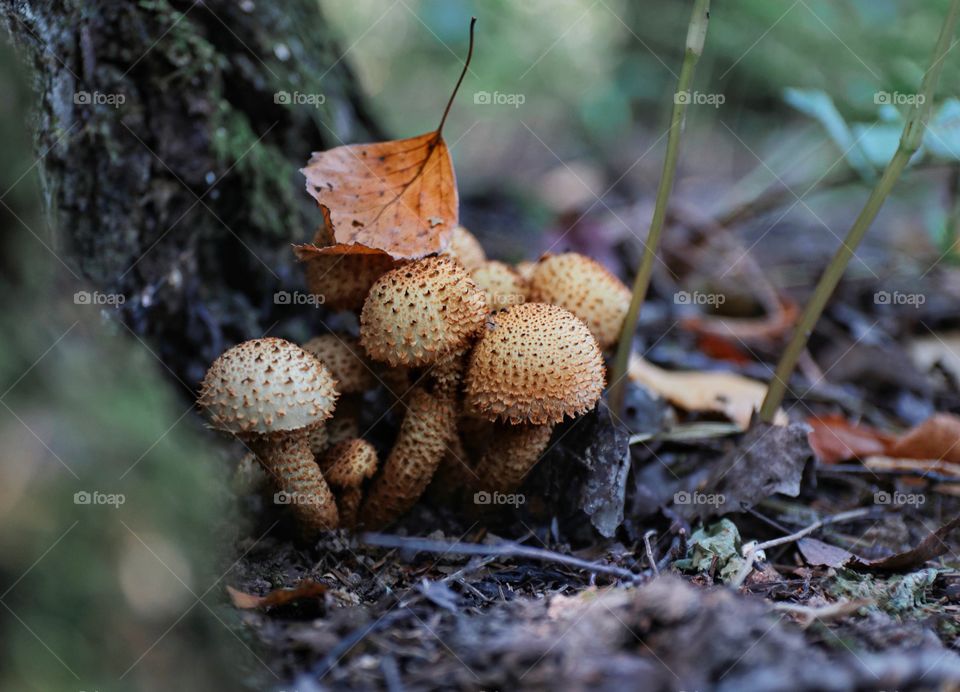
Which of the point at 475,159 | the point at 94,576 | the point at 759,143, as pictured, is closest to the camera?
the point at 94,576

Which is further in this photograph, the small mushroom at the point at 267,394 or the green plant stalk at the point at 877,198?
the green plant stalk at the point at 877,198

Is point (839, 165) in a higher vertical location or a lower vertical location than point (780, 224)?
higher

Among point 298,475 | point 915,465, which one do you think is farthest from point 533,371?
point 915,465

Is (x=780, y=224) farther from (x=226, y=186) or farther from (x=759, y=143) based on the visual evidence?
(x=226, y=186)

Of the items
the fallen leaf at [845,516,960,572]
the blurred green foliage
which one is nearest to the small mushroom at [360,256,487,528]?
the fallen leaf at [845,516,960,572]

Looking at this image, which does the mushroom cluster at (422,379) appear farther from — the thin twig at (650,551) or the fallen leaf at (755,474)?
the fallen leaf at (755,474)

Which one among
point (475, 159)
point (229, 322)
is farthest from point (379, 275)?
point (475, 159)

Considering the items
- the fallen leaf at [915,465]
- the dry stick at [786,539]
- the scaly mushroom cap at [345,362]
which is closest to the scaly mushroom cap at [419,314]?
the scaly mushroom cap at [345,362]
